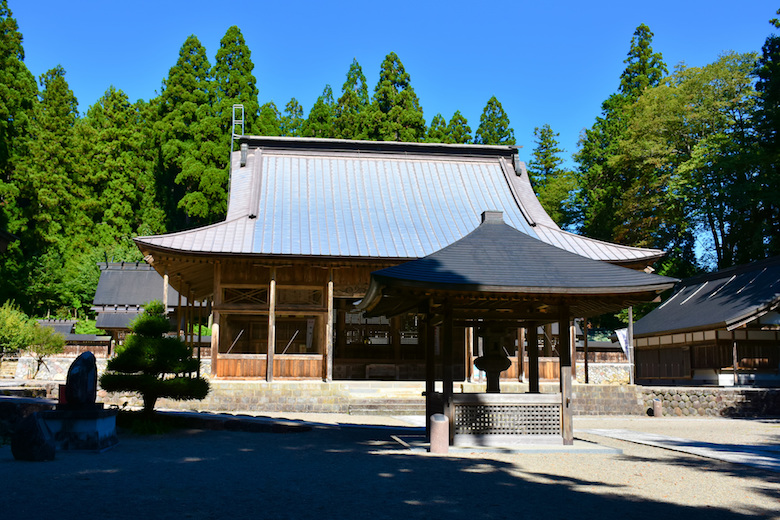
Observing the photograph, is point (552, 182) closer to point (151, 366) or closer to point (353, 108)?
point (353, 108)

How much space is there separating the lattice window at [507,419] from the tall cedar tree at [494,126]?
4192cm

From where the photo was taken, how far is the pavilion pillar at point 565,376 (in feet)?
36.1

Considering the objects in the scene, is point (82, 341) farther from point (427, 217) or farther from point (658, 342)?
point (658, 342)

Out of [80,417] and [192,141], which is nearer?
[80,417]

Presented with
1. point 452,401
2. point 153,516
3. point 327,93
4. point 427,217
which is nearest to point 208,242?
point 427,217

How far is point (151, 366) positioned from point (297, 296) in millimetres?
9260

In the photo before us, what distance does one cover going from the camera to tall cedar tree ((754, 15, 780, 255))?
30750 millimetres

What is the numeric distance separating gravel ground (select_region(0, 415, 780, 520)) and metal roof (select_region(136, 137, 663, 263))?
9.63 metres

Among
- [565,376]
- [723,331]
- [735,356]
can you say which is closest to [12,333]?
[565,376]

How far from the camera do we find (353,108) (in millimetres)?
48875

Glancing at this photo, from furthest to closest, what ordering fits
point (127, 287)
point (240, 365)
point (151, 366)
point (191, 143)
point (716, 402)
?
point (191, 143) → point (127, 287) → point (716, 402) → point (240, 365) → point (151, 366)

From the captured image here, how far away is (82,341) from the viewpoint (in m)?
32.2

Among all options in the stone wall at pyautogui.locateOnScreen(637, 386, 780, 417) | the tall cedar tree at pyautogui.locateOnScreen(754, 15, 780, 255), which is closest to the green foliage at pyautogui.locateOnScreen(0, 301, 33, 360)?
the stone wall at pyautogui.locateOnScreen(637, 386, 780, 417)

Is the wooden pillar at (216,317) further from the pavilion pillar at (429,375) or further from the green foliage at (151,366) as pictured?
the pavilion pillar at (429,375)
